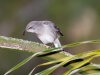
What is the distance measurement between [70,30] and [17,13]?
1.65m

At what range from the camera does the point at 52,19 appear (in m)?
8.55

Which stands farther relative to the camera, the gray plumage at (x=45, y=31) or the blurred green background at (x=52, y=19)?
the blurred green background at (x=52, y=19)

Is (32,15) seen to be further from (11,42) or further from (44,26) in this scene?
(11,42)

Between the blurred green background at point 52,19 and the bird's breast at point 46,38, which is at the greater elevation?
the blurred green background at point 52,19

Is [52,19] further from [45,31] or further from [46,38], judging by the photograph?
[46,38]

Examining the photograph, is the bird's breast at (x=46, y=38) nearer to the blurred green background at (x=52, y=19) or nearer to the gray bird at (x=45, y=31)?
the gray bird at (x=45, y=31)

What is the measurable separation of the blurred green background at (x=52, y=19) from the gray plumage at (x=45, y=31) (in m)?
1.83

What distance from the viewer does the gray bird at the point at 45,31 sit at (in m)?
5.17

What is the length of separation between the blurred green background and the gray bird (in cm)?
183

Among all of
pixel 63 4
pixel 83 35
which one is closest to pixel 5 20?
pixel 63 4

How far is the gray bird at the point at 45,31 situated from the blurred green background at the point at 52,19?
1829 millimetres

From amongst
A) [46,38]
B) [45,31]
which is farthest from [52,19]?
[46,38]

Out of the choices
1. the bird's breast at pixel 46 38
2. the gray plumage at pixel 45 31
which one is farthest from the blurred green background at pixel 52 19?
the bird's breast at pixel 46 38

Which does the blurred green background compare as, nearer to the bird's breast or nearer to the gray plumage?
the gray plumage
